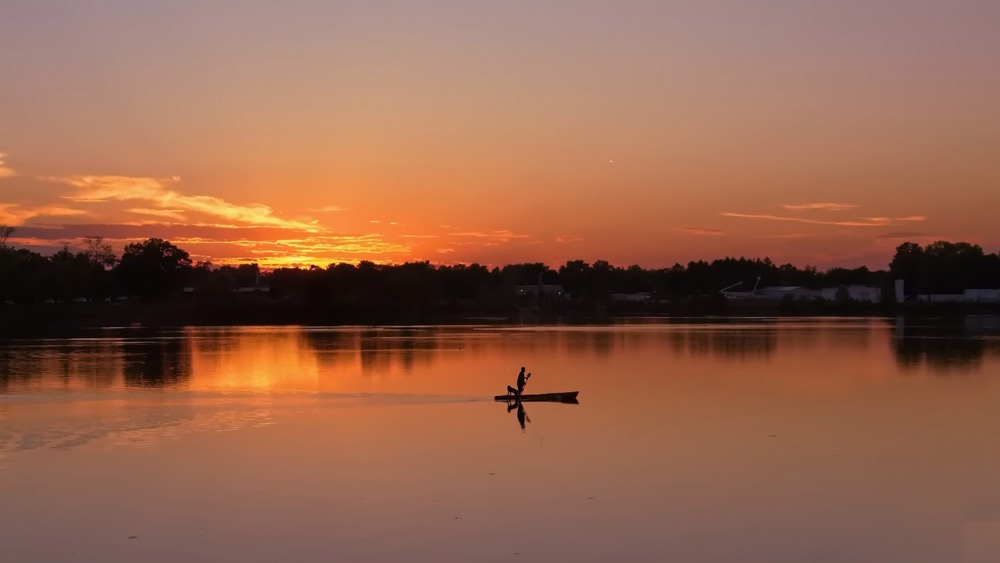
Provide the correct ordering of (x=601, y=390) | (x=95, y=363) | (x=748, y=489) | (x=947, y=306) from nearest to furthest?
1. (x=748, y=489)
2. (x=601, y=390)
3. (x=95, y=363)
4. (x=947, y=306)

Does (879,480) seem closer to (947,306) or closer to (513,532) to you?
(513,532)

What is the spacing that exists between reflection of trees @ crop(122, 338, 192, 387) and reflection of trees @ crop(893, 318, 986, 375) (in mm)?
34779

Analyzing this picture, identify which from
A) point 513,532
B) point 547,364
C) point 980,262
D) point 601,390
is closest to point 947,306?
point 980,262

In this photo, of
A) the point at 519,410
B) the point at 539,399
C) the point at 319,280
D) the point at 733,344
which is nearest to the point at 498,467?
the point at 519,410

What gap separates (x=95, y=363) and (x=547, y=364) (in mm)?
23800

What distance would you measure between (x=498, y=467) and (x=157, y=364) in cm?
3504

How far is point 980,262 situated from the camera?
488ft

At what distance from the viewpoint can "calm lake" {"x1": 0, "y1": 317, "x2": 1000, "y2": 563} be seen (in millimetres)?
16281

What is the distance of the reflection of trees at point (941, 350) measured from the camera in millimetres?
49281

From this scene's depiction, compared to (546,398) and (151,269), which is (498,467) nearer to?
(546,398)

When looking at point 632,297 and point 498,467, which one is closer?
point 498,467

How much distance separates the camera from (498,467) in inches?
886

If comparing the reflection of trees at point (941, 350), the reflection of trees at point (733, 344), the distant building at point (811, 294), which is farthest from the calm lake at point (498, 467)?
the distant building at point (811, 294)

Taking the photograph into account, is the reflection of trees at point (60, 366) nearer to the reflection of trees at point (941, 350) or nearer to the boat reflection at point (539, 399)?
the boat reflection at point (539, 399)
